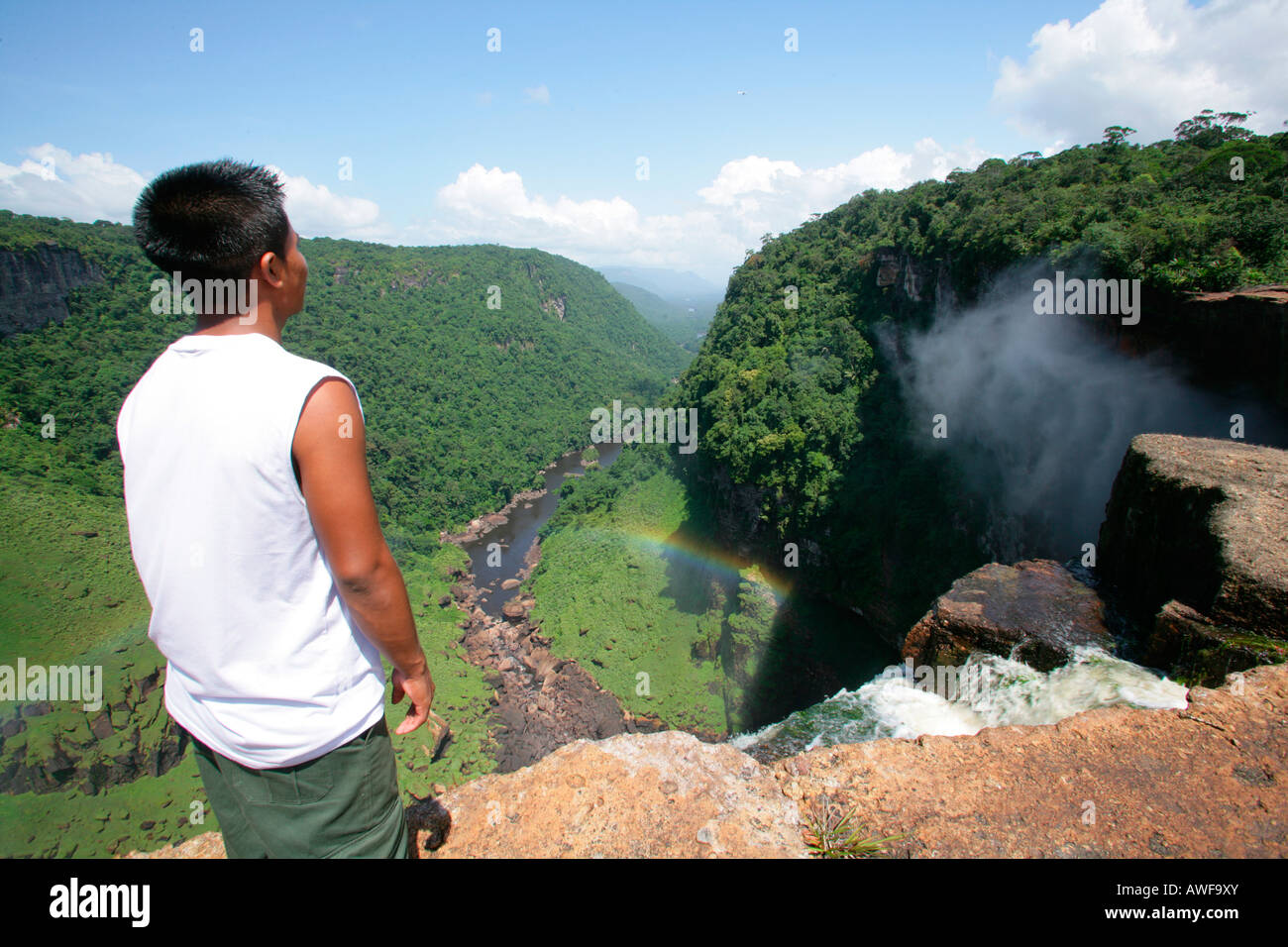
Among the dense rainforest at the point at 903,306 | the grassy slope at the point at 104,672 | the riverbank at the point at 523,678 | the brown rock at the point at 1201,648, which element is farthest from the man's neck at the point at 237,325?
the riverbank at the point at 523,678

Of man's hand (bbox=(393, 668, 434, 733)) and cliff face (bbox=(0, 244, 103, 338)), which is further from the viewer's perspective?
cliff face (bbox=(0, 244, 103, 338))

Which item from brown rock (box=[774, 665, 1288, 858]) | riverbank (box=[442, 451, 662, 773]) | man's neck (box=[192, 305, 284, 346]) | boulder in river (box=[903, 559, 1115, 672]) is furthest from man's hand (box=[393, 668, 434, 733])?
riverbank (box=[442, 451, 662, 773])

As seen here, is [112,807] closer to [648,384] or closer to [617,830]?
[617,830]

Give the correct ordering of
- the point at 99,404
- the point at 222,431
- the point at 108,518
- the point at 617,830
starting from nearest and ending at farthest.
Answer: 1. the point at 222,431
2. the point at 617,830
3. the point at 108,518
4. the point at 99,404

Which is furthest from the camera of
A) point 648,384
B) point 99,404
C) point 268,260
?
point 648,384

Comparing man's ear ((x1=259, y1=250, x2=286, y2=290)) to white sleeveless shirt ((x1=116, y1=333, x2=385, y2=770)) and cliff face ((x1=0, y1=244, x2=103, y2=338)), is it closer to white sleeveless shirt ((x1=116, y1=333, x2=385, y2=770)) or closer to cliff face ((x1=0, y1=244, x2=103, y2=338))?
white sleeveless shirt ((x1=116, y1=333, x2=385, y2=770))

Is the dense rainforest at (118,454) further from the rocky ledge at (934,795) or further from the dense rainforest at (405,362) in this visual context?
the rocky ledge at (934,795)
